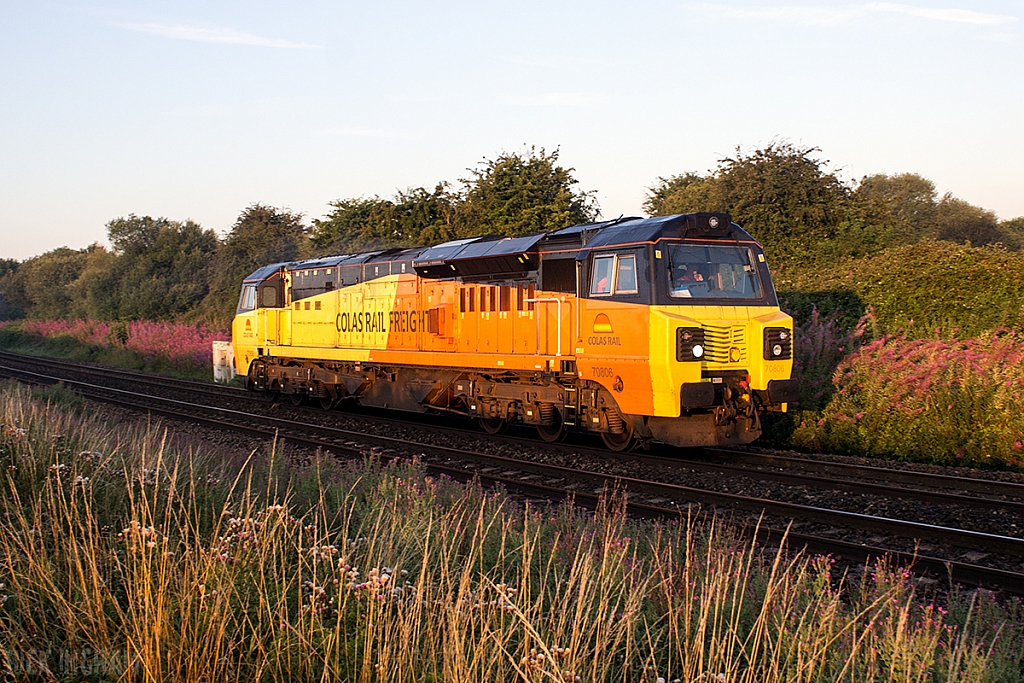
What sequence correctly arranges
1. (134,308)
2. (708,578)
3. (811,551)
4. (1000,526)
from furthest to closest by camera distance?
(134,308) → (1000,526) → (811,551) → (708,578)

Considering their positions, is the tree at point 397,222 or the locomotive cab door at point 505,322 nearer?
the locomotive cab door at point 505,322

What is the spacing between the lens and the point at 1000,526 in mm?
8367

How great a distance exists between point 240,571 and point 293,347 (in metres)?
16.4

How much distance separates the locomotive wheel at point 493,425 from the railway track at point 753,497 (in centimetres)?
68

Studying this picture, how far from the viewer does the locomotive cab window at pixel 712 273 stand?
38.1ft

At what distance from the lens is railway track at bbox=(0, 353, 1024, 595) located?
7.51 meters

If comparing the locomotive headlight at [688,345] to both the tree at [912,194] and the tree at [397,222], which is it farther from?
the tree at [912,194]

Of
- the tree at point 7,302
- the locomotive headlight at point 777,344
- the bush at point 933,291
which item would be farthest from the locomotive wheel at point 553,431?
the tree at point 7,302

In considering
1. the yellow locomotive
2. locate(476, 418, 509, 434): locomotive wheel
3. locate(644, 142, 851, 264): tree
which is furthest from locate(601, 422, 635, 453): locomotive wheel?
locate(644, 142, 851, 264): tree

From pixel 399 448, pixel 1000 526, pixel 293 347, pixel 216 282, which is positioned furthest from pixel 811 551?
pixel 216 282

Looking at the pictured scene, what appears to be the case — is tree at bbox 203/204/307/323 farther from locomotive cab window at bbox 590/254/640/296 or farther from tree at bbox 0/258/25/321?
tree at bbox 0/258/25/321

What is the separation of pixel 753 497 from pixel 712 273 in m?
3.80

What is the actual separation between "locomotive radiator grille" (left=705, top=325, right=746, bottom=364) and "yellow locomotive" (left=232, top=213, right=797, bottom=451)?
0.08 feet

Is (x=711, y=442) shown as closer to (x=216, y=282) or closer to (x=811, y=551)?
(x=811, y=551)
